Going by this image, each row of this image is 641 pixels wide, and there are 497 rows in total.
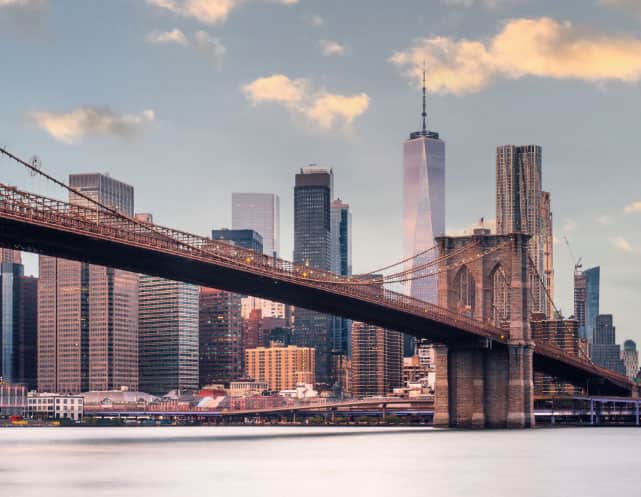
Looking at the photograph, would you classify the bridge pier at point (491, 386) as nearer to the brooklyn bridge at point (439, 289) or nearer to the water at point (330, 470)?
the brooklyn bridge at point (439, 289)

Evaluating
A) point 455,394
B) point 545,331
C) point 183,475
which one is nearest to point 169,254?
point 183,475

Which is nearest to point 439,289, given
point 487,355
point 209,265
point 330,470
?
point 487,355

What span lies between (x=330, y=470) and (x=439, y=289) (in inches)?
1971

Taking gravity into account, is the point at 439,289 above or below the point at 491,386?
above

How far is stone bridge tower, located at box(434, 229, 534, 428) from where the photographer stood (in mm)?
94125

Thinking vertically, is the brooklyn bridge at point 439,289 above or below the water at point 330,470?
above

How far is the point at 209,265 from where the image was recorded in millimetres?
73062

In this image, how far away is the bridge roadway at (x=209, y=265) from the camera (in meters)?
63.2

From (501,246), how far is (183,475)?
54.0 m

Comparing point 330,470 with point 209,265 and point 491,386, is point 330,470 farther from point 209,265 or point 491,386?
point 491,386

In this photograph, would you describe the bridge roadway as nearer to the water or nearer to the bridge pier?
the bridge pier

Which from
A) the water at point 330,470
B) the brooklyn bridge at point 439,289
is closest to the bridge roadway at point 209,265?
the brooklyn bridge at point 439,289

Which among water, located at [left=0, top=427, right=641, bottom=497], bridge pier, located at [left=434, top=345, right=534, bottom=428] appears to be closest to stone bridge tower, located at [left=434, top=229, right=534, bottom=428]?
bridge pier, located at [left=434, top=345, right=534, bottom=428]

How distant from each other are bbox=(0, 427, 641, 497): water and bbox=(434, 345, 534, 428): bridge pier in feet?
68.7
